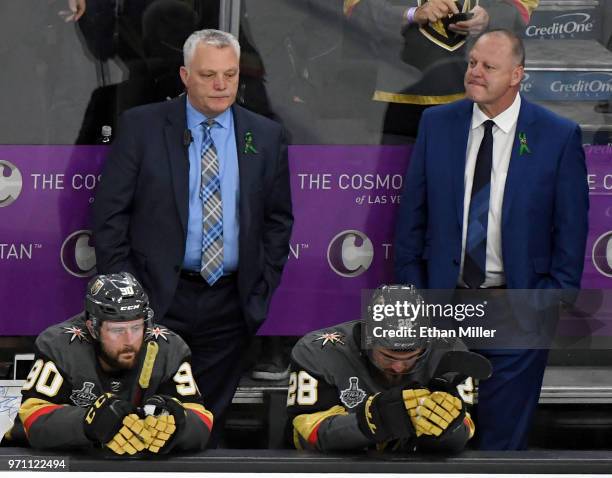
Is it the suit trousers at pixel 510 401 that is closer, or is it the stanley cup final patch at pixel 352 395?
the stanley cup final patch at pixel 352 395

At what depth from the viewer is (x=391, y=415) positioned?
438cm

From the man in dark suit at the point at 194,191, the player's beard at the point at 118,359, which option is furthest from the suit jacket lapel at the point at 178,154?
the player's beard at the point at 118,359

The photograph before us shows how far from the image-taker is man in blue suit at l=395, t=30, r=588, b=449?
511 cm

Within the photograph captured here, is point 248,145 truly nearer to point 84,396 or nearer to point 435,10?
point 435,10

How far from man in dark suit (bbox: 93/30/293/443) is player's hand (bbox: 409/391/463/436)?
965 mm

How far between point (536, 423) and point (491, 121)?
1034 mm

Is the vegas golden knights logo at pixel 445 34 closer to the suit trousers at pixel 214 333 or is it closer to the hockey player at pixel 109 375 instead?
the suit trousers at pixel 214 333

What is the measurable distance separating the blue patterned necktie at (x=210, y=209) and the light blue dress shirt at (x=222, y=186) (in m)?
0.01

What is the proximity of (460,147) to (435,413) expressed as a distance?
3.55 ft

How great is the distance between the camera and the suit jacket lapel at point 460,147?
512cm

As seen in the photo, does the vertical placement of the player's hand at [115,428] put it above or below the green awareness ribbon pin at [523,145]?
below

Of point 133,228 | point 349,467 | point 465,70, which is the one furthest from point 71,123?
point 349,467

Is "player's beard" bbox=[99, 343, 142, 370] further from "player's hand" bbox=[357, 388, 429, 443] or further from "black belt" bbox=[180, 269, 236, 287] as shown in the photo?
"player's hand" bbox=[357, 388, 429, 443]

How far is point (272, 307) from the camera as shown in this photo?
5.41 meters
